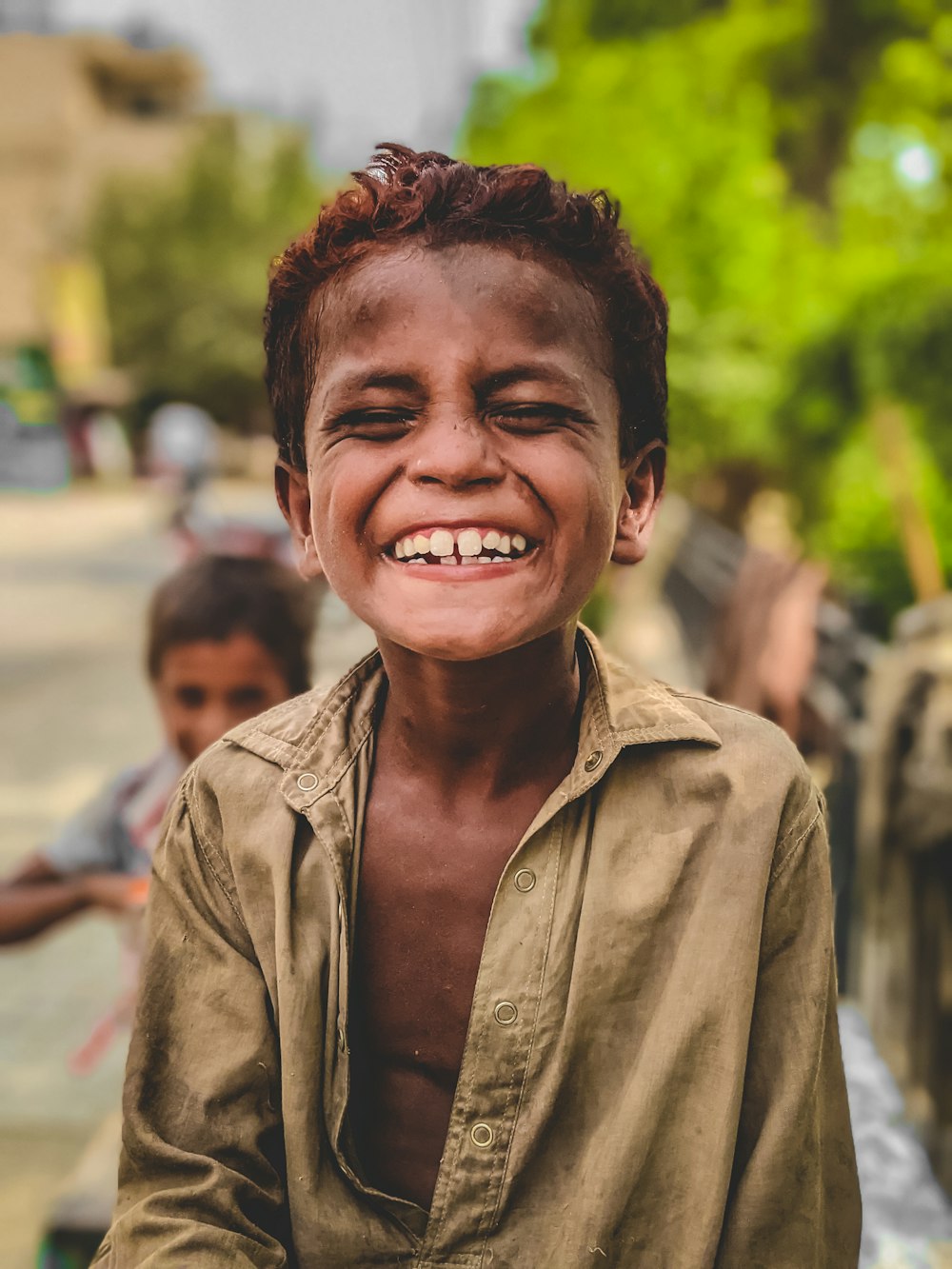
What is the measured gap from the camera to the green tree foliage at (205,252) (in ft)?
114

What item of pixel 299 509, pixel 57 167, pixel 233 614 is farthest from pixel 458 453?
pixel 57 167

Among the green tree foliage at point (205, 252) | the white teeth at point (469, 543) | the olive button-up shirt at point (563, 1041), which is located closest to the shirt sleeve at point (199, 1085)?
the olive button-up shirt at point (563, 1041)

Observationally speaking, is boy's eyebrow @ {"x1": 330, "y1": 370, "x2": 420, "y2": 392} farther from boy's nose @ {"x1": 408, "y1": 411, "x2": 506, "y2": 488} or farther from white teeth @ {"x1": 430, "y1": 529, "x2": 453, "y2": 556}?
white teeth @ {"x1": 430, "y1": 529, "x2": 453, "y2": 556}

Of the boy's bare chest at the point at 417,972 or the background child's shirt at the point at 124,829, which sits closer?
the boy's bare chest at the point at 417,972

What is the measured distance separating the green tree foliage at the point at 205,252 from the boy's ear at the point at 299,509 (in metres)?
34.2

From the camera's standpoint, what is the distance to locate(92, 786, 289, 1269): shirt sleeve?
1310 mm

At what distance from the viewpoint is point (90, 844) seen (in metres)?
2.61

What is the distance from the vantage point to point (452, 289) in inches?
50.1

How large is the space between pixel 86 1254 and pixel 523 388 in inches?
76.1

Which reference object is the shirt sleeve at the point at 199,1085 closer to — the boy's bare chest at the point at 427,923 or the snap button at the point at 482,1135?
the boy's bare chest at the point at 427,923

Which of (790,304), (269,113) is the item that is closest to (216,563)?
(790,304)

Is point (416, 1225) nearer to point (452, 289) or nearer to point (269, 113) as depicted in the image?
point (452, 289)

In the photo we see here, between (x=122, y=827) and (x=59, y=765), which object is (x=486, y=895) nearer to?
(x=122, y=827)

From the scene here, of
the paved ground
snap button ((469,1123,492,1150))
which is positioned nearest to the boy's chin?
snap button ((469,1123,492,1150))
